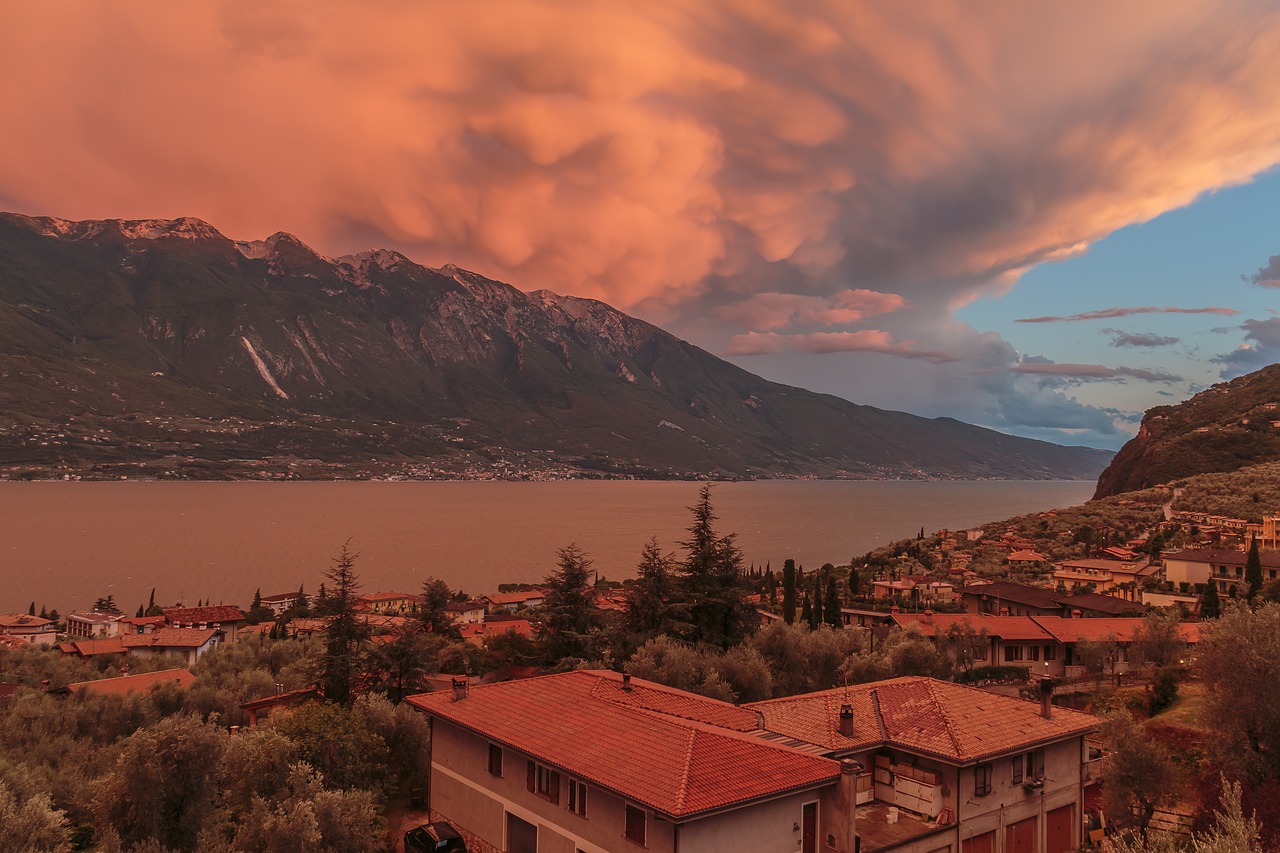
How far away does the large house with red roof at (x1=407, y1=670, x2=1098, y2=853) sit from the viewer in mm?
15312

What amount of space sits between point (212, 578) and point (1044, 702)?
11871 cm

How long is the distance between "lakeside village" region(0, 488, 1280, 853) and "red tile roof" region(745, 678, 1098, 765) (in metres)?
0.08

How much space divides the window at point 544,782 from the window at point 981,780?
10.1m

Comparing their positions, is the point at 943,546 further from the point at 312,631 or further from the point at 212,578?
the point at 212,578

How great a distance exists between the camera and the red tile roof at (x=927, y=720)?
19578mm

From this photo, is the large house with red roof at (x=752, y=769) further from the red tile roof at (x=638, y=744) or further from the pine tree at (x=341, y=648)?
the pine tree at (x=341, y=648)

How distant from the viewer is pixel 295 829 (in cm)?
1659

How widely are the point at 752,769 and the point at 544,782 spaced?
486 centimetres

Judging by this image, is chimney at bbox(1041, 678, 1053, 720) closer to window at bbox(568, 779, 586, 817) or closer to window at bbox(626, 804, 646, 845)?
window at bbox(626, 804, 646, 845)

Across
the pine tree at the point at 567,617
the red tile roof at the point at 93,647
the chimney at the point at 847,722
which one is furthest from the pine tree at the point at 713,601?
the red tile roof at the point at 93,647

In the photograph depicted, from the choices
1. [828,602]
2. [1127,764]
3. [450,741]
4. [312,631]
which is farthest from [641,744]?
[312,631]

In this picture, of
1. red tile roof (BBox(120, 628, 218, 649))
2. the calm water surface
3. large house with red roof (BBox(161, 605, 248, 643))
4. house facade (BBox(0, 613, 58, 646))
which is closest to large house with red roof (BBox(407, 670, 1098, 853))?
red tile roof (BBox(120, 628, 218, 649))

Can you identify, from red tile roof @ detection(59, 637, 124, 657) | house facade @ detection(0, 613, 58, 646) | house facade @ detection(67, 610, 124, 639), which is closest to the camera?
red tile roof @ detection(59, 637, 124, 657)

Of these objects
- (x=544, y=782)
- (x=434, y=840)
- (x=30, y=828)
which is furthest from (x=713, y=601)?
(x=30, y=828)
